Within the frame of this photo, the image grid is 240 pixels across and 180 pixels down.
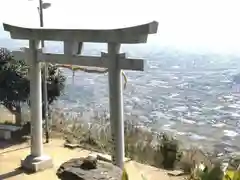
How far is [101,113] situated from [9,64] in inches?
131

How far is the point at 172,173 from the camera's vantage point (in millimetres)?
8977

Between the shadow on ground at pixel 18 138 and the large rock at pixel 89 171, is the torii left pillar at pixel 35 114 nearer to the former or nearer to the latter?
the shadow on ground at pixel 18 138

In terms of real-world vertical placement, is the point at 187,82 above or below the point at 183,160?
above

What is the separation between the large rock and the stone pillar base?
3839mm

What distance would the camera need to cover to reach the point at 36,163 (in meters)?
8.84

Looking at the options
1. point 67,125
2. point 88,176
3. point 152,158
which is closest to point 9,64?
point 67,125

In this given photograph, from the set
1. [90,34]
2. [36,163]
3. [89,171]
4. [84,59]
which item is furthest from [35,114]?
[89,171]

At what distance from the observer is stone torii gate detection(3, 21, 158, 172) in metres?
→ 6.96

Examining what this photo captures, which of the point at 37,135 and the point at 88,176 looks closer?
Answer: the point at 88,176

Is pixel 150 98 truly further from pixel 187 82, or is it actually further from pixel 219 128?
pixel 219 128

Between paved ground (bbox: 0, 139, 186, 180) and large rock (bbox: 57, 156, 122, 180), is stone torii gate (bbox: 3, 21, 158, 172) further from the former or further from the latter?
large rock (bbox: 57, 156, 122, 180)

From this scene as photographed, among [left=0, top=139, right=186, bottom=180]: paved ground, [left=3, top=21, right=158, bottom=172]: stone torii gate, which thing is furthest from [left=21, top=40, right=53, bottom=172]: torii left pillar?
[left=0, top=139, right=186, bottom=180]: paved ground

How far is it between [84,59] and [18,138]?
4.49 meters

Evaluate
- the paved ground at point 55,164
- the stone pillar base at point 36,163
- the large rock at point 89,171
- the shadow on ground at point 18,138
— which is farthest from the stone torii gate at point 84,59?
the large rock at point 89,171
